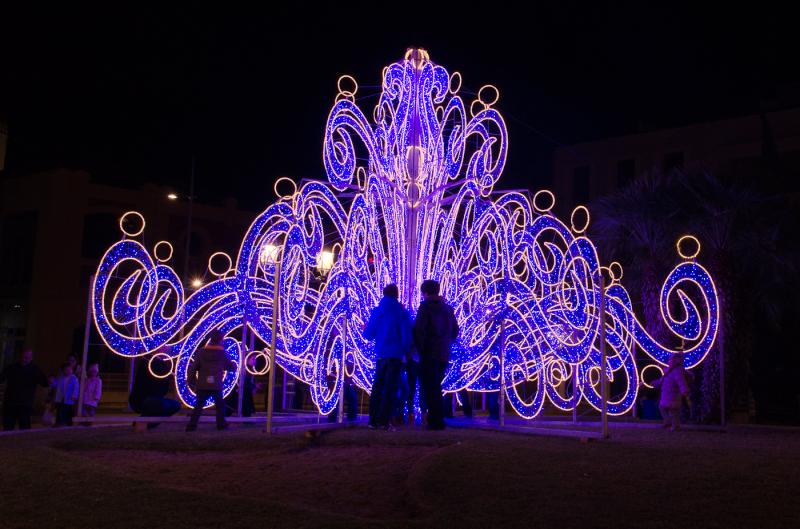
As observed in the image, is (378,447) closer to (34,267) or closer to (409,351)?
(409,351)

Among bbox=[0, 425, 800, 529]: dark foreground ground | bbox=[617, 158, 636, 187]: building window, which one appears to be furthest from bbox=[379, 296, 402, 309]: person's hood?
bbox=[617, 158, 636, 187]: building window

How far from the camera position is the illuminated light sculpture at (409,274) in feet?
32.8

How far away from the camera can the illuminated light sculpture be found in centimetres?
999

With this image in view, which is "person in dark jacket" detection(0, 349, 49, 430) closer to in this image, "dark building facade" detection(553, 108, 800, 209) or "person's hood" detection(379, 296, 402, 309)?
"person's hood" detection(379, 296, 402, 309)

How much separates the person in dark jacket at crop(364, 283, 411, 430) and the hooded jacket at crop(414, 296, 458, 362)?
0.13 meters

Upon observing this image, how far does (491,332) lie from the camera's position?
10.4m

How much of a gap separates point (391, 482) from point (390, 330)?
3324 millimetres

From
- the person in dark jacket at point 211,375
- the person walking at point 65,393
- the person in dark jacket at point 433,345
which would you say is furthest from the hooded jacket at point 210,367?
the person walking at point 65,393

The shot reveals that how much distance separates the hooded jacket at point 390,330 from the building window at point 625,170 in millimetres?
26625

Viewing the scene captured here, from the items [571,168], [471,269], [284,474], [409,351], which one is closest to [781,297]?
[471,269]

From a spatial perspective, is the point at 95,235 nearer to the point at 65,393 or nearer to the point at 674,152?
the point at 65,393

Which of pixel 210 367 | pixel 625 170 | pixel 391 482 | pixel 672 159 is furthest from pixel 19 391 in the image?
pixel 625 170

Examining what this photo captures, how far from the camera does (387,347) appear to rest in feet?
30.1

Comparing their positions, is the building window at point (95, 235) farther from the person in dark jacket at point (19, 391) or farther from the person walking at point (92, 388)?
the person in dark jacket at point (19, 391)
